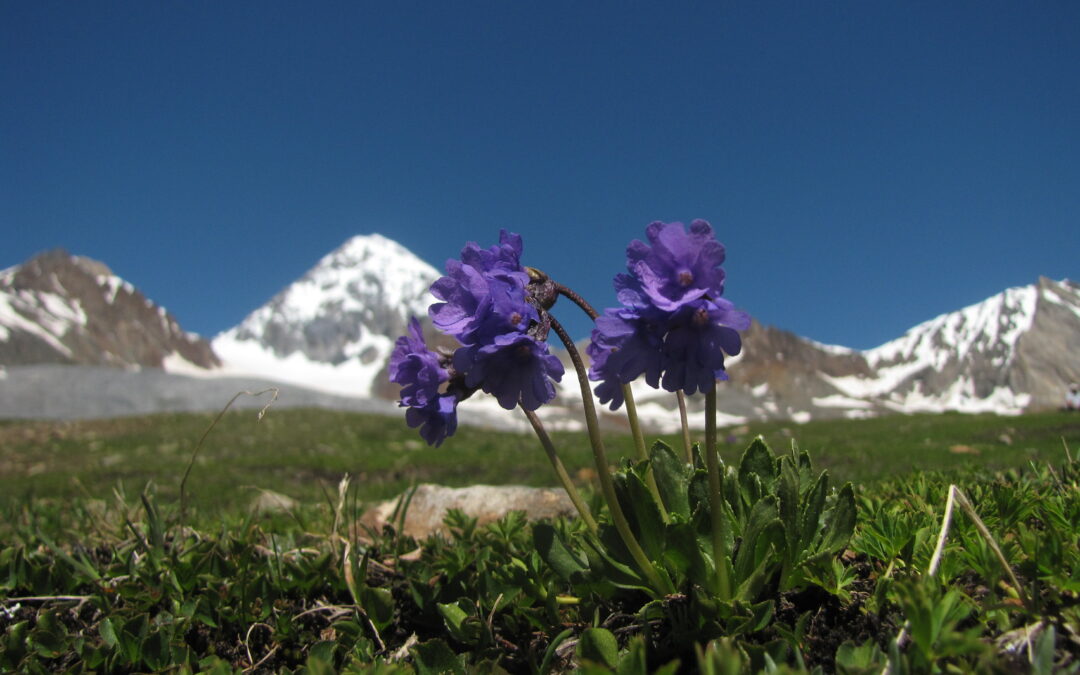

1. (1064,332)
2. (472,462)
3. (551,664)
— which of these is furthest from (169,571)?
(1064,332)

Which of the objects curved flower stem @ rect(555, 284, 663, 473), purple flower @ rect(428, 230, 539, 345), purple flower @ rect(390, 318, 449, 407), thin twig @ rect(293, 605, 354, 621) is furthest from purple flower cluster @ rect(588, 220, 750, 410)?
thin twig @ rect(293, 605, 354, 621)

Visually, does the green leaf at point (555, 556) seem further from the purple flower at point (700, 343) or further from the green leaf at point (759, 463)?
the purple flower at point (700, 343)

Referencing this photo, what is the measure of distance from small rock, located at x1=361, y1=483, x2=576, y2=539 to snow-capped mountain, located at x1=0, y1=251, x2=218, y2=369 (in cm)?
14809

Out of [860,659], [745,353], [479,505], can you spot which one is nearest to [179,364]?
[745,353]

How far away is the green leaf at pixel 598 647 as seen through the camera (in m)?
1.84

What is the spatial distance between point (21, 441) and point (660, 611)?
21.5 m

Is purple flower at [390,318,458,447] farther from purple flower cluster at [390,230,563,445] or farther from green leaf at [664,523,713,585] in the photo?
green leaf at [664,523,713,585]

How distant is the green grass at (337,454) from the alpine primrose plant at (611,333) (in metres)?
4.45

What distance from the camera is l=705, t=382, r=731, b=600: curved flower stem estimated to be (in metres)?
1.78

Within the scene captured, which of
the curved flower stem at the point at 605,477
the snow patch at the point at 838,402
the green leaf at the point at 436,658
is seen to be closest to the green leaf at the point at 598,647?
the curved flower stem at the point at 605,477

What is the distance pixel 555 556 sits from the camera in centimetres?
239

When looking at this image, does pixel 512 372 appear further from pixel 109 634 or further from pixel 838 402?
pixel 838 402

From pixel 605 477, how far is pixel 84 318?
177 meters

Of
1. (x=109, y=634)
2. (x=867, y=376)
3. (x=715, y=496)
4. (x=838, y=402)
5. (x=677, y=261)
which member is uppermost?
(x=867, y=376)
